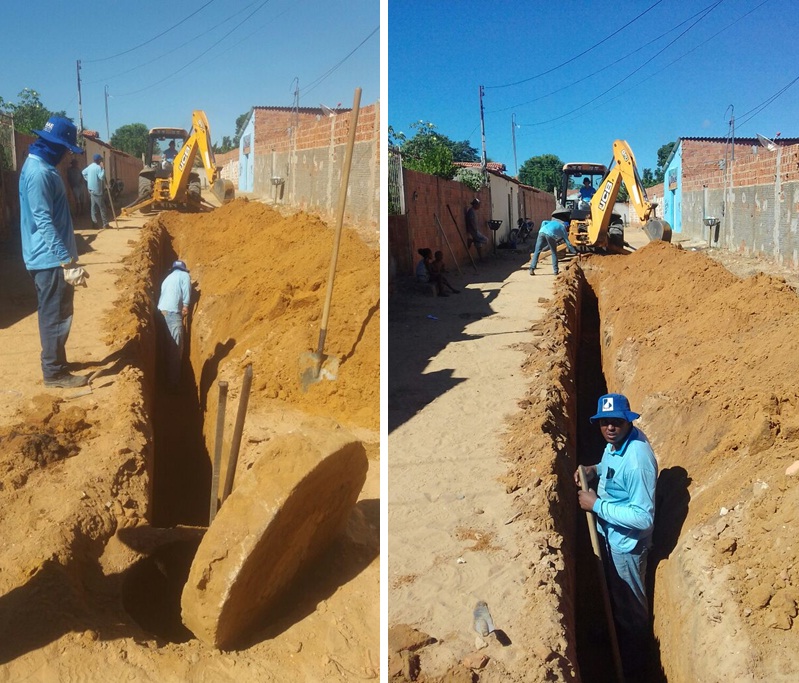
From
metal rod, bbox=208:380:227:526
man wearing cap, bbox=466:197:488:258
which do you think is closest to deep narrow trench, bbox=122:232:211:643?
metal rod, bbox=208:380:227:526

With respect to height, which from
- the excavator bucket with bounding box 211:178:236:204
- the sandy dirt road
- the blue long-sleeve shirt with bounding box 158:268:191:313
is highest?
the excavator bucket with bounding box 211:178:236:204

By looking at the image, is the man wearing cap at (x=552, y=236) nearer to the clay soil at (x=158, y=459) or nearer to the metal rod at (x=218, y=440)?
the clay soil at (x=158, y=459)

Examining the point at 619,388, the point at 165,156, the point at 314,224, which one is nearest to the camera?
the point at 619,388

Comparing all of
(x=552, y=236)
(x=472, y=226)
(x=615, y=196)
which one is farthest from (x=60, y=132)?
(x=472, y=226)

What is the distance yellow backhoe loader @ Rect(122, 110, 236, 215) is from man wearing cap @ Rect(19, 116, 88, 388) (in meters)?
6.81

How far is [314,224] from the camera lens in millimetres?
8523

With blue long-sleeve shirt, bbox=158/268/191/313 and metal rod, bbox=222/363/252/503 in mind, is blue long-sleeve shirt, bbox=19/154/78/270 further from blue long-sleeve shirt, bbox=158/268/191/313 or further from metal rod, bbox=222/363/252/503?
blue long-sleeve shirt, bbox=158/268/191/313

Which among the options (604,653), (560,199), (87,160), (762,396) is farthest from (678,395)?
(87,160)

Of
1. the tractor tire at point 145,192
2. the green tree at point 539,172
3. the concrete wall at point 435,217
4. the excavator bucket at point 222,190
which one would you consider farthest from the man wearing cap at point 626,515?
the green tree at point 539,172

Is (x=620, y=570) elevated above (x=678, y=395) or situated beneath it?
situated beneath

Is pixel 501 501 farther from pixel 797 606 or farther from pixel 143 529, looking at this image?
pixel 143 529

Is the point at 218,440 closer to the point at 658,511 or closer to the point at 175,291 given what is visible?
the point at 658,511

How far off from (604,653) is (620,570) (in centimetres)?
54

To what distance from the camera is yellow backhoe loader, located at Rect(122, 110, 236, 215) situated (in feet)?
35.6
